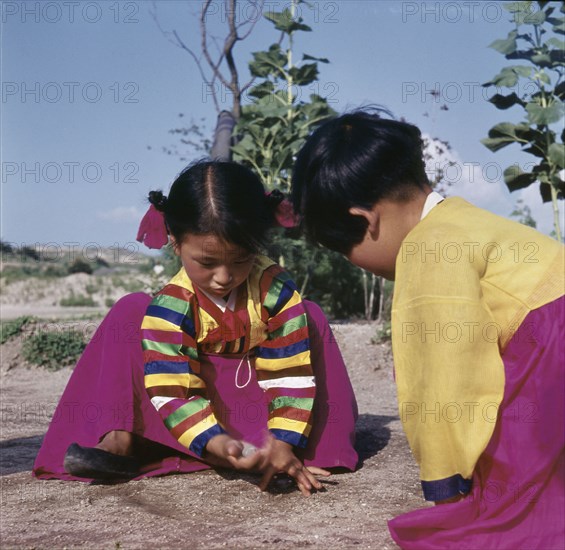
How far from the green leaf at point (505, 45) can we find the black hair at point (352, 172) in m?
4.66

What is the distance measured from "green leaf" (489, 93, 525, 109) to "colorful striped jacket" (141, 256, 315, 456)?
4.16 m

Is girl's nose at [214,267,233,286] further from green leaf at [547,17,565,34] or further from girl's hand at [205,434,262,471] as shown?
green leaf at [547,17,565,34]

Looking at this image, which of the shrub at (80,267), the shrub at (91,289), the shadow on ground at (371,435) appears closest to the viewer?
the shadow on ground at (371,435)

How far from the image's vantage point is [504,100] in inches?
252

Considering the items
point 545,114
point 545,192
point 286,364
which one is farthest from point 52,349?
point 545,114

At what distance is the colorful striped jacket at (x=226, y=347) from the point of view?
2.60 m

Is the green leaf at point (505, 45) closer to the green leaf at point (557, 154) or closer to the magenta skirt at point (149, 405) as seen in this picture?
the green leaf at point (557, 154)

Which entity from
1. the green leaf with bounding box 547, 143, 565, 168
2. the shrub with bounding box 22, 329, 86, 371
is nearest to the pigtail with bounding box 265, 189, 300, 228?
the green leaf with bounding box 547, 143, 565, 168

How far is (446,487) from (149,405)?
1300 millimetres

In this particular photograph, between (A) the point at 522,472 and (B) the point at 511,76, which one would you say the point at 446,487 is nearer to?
(A) the point at 522,472

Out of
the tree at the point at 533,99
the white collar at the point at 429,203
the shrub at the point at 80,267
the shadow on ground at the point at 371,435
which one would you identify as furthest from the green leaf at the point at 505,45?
the shrub at the point at 80,267

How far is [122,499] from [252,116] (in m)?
5.07

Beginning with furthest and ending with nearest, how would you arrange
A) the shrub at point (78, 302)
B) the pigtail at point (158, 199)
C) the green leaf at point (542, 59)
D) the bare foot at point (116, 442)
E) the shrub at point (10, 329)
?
the shrub at point (78, 302) < the shrub at point (10, 329) < the green leaf at point (542, 59) < the pigtail at point (158, 199) < the bare foot at point (116, 442)

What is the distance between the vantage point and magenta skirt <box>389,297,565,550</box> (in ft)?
5.92
